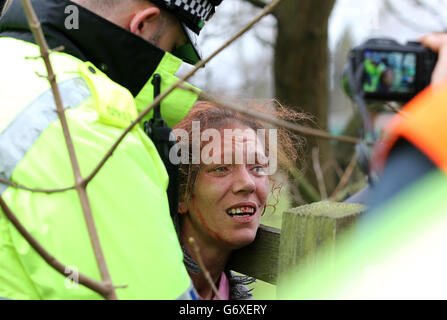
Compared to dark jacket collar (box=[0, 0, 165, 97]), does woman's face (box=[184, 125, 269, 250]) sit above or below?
below

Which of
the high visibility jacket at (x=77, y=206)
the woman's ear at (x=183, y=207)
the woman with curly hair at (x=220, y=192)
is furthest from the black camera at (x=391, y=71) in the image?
the woman's ear at (x=183, y=207)

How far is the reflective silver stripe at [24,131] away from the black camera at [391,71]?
2.26ft

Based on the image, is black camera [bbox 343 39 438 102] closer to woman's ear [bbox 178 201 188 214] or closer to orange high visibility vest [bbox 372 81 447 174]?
orange high visibility vest [bbox 372 81 447 174]

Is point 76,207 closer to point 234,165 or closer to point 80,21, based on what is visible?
point 80,21

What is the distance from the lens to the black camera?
1.13 m

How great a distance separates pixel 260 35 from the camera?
29.6 feet

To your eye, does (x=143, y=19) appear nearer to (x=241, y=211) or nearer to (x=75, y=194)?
(x=75, y=194)

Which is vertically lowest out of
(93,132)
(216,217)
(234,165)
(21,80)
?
(216,217)

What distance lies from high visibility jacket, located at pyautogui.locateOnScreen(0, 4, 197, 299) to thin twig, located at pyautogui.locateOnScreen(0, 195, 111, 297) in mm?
43

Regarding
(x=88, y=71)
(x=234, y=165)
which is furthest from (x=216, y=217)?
(x=88, y=71)

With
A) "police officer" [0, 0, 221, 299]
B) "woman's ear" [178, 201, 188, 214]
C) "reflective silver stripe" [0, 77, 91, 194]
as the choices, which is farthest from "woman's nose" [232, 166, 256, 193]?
"reflective silver stripe" [0, 77, 91, 194]

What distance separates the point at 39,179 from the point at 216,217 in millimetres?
1020

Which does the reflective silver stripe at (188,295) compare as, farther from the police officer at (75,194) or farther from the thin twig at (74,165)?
the thin twig at (74,165)

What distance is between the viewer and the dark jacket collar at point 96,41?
1598 millimetres
